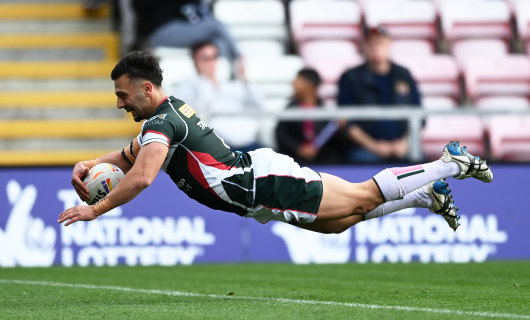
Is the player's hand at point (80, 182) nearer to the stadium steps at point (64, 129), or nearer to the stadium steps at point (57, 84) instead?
the stadium steps at point (57, 84)

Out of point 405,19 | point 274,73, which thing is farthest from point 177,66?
point 405,19

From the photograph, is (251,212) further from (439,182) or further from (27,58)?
(27,58)

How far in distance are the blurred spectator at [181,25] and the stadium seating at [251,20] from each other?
411 mm

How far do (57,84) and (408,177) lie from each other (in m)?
8.88

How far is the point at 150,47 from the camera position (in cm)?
1441

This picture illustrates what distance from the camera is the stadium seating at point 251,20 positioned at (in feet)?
49.3

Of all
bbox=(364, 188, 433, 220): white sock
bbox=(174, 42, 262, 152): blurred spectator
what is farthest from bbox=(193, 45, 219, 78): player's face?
bbox=(364, 188, 433, 220): white sock

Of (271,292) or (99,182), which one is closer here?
(99,182)

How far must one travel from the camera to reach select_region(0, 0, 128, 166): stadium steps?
1384 cm

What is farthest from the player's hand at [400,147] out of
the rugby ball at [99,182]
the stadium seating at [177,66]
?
the rugby ball at [99,182]

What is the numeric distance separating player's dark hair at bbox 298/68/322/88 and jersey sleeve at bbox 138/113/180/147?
213 inches

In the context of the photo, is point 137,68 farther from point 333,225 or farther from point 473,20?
point 473,20

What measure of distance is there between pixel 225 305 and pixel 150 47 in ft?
28.1

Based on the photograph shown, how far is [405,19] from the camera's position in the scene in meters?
15.1
